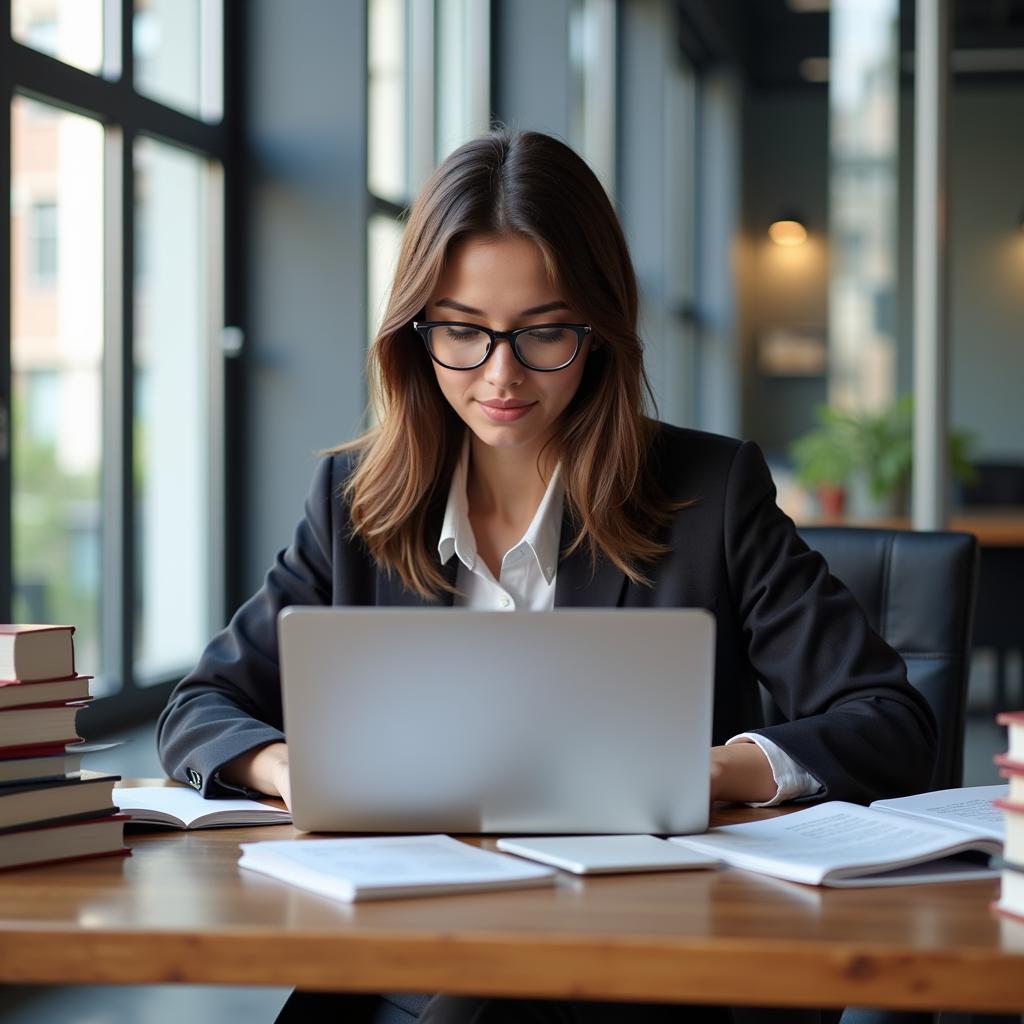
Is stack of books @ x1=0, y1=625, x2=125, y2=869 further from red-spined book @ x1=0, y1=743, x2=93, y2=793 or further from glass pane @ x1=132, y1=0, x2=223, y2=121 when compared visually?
glass pane @ x1=132, y1=0, x2=223, y2=121

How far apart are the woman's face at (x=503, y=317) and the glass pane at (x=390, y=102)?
2249 mm

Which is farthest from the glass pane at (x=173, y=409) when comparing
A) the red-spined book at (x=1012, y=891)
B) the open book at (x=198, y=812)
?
the red-spined book at (x=1012, y=891)

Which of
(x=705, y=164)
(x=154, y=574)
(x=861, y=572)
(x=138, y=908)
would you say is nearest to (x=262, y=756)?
(x=138, y=908)

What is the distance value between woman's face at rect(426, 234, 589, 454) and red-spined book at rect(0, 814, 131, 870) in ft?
2.10

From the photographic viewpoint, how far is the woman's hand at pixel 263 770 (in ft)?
4.50

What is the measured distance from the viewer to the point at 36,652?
1203mm

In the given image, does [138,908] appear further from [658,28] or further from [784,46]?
[784,46]

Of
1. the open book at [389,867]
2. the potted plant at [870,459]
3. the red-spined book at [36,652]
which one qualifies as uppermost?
the potted plant at [870,459]

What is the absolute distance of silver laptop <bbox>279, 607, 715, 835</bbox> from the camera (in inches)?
44.3

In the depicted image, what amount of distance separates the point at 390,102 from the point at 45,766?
3294 millimetres

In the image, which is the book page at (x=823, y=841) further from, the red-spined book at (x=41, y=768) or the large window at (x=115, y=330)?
the large window at (x=115, y=330)

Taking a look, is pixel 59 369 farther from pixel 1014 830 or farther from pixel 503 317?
pixel 1014 830

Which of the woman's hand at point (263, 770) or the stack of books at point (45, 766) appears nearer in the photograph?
the stack of books at point (45, 766)

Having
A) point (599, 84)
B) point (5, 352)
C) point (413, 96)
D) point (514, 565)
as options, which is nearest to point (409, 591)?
point (514, 565)
